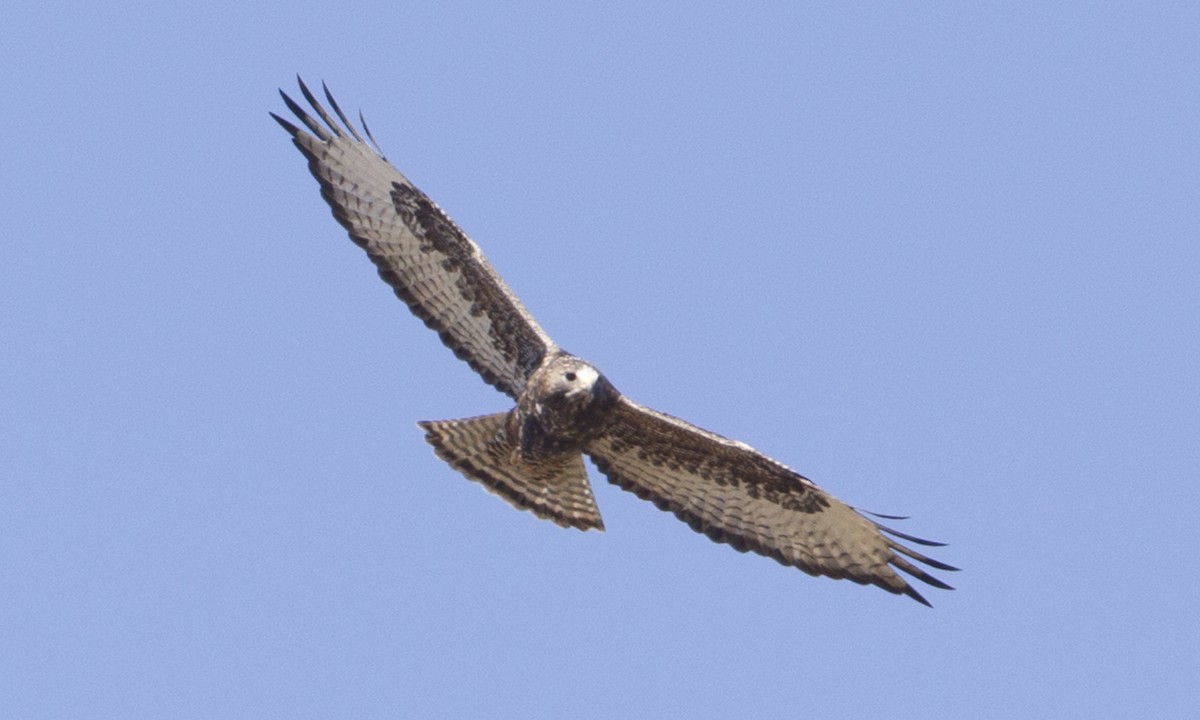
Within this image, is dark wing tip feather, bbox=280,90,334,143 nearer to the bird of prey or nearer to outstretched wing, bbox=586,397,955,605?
the bird of prey

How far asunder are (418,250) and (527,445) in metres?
1.35

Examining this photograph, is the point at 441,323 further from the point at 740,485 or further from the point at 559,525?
the point at 740,485

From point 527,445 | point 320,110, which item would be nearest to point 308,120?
point 320,110

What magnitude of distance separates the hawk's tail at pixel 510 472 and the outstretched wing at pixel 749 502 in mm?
229

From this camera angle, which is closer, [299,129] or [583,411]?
[583,411]

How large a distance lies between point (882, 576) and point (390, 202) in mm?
3680

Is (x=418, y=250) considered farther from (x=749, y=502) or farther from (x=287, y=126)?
(x=749, y=502)

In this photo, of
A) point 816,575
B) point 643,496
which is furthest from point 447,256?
point 816,575

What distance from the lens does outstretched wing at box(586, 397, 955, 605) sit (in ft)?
31.6

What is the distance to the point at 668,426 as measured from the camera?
951 cm

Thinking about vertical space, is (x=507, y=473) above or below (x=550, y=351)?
below

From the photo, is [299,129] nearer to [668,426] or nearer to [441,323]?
[441,323]

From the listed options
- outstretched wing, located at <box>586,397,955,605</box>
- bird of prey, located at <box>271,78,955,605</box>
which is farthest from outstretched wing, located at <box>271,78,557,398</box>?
outstretched wing, located at <box>586,397,955,605</box>

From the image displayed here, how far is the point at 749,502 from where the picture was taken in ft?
32.4
